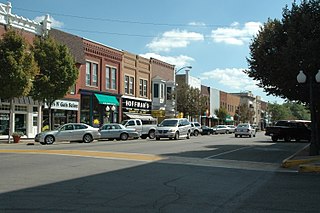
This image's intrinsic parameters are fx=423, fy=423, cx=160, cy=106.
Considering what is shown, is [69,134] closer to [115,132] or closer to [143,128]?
[115,132]

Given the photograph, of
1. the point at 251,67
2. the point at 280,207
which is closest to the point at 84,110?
the point at 251,67

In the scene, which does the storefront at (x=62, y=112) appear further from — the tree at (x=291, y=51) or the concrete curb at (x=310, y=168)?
the concrete curb at (x=310, y=168)

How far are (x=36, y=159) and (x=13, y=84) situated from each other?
14302mm

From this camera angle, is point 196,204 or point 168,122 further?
point 168,122

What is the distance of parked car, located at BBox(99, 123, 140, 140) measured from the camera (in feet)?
113

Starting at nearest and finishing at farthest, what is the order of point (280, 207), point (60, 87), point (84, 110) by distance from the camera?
point (280, 207) < point (60, 87) < point (84, 110)

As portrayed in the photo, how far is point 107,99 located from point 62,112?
6.80m

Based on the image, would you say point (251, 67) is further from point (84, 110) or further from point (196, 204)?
point (84, 110)

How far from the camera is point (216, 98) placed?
82.9 metres

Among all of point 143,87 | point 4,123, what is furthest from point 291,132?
point 4,123

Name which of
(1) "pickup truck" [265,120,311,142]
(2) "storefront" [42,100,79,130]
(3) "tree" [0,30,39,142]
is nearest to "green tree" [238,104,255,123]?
(1) "pickup truck" [265,120,311,142]

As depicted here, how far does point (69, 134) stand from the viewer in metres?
30.0

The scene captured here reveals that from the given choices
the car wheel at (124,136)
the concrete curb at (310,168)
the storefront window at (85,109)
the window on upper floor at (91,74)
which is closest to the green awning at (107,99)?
the storefront window at (85,109)

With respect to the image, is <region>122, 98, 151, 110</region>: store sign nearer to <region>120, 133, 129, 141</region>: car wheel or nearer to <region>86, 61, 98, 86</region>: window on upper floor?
<region>86, 61, 98, 86</region>: window on upper floor
